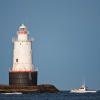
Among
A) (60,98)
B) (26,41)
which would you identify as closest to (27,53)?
(26,41)

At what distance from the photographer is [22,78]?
19075cm

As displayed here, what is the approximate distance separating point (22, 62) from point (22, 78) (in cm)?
365

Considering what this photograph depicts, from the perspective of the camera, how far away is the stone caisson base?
190500 mm

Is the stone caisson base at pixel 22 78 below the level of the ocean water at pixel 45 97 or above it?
above

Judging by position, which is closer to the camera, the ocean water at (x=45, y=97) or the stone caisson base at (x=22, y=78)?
the ocean water at (x=45, y=97)

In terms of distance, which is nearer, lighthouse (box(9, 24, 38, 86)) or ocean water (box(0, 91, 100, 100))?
ocean water (box(0, 91, 100, 100))

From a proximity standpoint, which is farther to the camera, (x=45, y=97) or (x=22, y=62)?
(x=22, y=62)

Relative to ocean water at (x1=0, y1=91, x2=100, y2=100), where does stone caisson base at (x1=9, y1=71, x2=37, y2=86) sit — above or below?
above

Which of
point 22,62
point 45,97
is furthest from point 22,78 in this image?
point 45,97

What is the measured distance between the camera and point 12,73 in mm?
190875

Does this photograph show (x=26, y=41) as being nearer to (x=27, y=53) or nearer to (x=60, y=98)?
(x=27, y=53)

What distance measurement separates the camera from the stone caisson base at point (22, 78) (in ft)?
625

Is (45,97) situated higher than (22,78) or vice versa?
(22,78)

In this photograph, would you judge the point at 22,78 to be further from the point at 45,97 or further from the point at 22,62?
the point at 45,97
